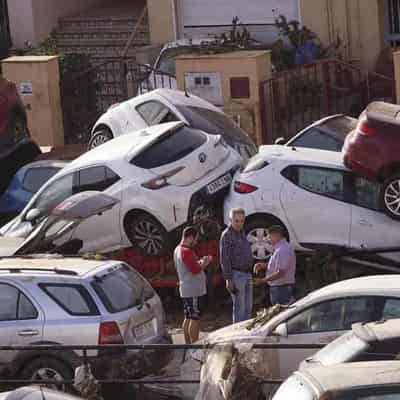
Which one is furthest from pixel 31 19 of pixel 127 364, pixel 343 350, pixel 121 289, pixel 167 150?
pixel 343 350

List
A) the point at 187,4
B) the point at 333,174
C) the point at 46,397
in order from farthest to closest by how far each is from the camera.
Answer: the point at 187,4
the point at 333,174
the point at 46,397

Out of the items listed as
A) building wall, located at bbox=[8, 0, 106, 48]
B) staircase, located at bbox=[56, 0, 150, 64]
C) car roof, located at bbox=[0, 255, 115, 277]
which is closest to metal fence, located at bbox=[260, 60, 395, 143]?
staircase, located at bbox=[56, 0, 150, 64]

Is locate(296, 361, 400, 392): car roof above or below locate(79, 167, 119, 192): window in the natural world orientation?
below

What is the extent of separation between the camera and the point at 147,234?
18562mm

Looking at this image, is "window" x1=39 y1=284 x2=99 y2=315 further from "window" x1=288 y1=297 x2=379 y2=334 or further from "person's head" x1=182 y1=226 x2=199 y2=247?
"window" x1=288 y1=297 x2=379 y2=334

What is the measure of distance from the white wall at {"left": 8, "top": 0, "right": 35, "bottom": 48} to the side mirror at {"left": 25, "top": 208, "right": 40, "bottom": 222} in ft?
44.7

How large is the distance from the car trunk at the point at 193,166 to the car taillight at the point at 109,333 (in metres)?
4.02

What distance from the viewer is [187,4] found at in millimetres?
29641

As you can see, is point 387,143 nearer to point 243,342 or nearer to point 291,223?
point 291,223

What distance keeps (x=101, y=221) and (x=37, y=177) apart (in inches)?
115

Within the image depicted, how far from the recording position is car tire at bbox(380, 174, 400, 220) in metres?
17.7

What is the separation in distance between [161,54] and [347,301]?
14.4 m

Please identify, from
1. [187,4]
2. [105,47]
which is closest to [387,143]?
[187,4]

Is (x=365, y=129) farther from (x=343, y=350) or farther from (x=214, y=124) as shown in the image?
(x=343, y=350)
